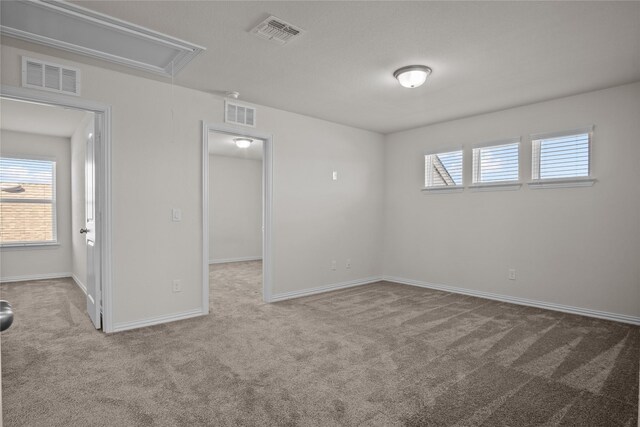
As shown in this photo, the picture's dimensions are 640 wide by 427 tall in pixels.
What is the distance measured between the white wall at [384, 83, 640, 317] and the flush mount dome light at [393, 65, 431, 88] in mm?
1985

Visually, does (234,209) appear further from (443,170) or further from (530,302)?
(530,302)

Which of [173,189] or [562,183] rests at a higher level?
[562,183]

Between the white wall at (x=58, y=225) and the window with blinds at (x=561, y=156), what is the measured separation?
7.42m

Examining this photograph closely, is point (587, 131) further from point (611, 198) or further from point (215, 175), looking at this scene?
point (215, 175)

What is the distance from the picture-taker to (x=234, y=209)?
8.73 metres

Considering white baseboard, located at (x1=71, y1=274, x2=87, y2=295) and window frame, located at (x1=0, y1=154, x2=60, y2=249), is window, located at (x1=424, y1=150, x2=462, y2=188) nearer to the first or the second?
white baseboard, located at (x1=71, y1=274, x2=87, y2=295)

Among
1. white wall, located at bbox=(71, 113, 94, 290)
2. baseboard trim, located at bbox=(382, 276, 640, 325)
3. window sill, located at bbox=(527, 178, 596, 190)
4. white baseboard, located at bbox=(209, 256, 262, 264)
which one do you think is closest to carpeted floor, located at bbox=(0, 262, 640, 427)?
baseboard trim, located at bbox=(382, 276, 640, 325)

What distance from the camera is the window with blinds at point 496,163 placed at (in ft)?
15.6

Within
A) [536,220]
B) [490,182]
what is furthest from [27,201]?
[536,220]

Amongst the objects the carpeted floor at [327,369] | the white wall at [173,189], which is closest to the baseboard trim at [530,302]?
the carpeted floor at [327,369]

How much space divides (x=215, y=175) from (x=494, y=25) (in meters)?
6.87

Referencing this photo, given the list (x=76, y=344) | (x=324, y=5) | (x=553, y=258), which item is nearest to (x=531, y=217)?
(x=553, y=258)

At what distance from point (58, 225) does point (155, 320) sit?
157 inches

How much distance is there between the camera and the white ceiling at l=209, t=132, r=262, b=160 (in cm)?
678
